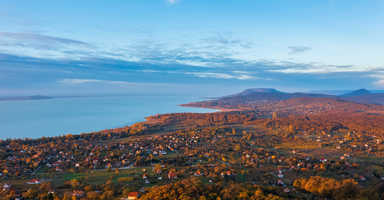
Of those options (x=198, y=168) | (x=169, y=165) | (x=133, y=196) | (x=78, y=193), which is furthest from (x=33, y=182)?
(x=198, y=168)

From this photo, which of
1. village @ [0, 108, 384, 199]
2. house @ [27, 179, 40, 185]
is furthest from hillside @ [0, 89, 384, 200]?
house @ [27, 179, 40, 185]

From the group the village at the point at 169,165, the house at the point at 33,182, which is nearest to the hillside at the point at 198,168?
the village at the point at 169,165

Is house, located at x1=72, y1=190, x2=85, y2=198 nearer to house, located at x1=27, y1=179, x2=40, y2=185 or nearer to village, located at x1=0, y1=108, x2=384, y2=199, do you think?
village, located at x1=0, y1=108, x2=384, y2=199

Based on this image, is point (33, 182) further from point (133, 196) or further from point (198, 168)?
point (198, 168)

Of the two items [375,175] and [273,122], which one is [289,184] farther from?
[273,122]

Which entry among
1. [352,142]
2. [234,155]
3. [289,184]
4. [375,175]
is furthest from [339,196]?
[352,142]

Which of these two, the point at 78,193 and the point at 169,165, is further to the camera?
the point at 169,165

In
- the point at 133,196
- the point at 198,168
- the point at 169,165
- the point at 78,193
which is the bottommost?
the point at 169,165

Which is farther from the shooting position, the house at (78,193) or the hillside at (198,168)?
the house at (78,193)

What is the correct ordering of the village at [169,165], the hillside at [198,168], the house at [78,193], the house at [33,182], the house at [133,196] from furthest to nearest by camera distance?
1. the house at [33,182]
2. the village at [169,165]
3. the house at [78,193]
4. the hillside at [198,168]
5. the house at [133,196]

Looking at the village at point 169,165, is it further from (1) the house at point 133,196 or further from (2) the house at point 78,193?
(1) the house at point 133,196

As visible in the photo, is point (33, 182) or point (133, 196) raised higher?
point (133, 196)

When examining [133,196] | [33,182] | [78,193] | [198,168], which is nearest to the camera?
[133,196]
